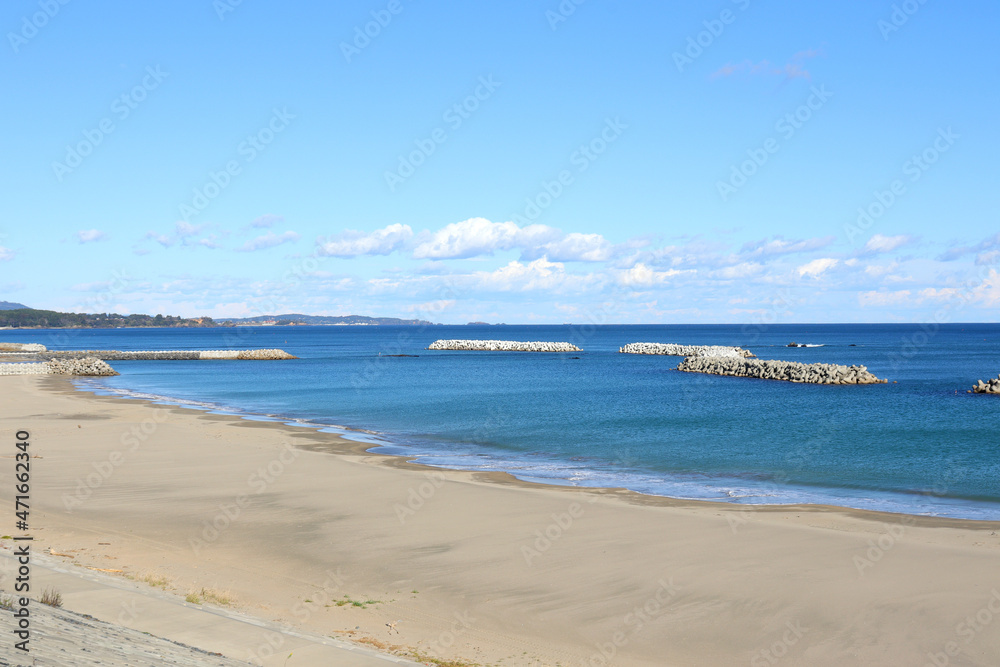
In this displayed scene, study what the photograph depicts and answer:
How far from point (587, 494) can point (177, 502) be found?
975cm

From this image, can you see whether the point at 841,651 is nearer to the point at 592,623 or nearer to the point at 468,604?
the point at 592,623

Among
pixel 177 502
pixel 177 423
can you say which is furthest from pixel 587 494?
pixel 177 423

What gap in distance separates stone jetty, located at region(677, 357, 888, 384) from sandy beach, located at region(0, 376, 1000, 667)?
144 feet

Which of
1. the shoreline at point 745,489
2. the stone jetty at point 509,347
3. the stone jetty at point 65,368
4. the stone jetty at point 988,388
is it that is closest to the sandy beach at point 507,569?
the shoreline at point 745,489

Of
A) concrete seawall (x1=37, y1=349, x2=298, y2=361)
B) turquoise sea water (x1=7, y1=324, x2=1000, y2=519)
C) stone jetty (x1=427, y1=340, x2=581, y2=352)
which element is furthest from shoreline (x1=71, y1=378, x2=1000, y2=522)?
stone jetty (x1=427, y1=340, x2=581, y2=352)

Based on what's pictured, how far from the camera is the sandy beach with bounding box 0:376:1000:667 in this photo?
9.37 metres

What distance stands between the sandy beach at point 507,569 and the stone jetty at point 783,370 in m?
43.8

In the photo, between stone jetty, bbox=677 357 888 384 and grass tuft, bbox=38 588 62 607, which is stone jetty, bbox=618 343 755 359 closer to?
stone jetty, bbox=677 357 888 384

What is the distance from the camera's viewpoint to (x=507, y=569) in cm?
1250

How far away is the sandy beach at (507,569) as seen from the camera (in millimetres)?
9367

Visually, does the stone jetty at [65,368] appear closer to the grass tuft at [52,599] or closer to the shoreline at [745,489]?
the shoreline at [745,489]

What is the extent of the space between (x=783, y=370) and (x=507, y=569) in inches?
2172

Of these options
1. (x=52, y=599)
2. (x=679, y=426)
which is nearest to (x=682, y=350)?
(x=679, y=426)

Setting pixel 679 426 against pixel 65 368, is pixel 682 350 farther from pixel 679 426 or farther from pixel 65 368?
pixel 679 426
